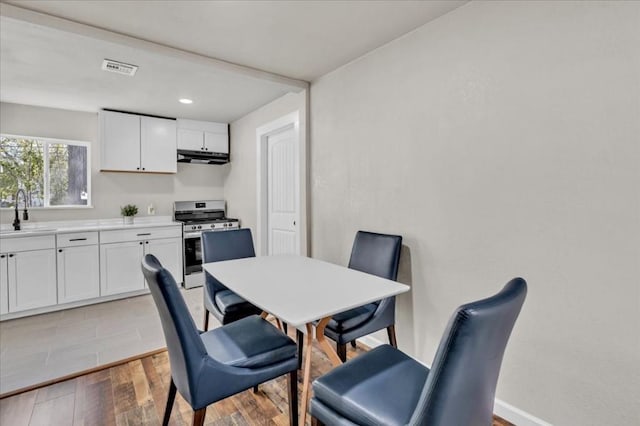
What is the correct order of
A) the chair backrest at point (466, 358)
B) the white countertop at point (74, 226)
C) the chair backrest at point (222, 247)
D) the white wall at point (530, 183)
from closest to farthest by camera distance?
the chair backrest at point (466, 358)
the white wall at point (530, 183)
the chair backrest at point (222, 247)
the white countertop at point (74, 226)

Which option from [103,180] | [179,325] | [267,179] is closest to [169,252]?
[103,180]

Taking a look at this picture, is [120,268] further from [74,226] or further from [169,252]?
[74,226]

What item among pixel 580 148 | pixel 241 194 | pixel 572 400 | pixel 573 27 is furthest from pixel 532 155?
pixel 241 194

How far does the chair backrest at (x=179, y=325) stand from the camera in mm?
1238

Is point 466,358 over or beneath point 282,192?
beneath

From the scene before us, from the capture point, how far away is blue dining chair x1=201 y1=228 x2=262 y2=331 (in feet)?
7.60

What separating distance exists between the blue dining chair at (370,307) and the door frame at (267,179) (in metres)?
0.91

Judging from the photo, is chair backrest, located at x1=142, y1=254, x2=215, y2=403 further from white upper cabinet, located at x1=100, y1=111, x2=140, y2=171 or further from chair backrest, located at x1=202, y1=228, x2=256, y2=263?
white upper cabinet, located at x1=100, y1=111, x2=140, y2=171

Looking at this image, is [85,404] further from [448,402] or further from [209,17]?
[209,17]

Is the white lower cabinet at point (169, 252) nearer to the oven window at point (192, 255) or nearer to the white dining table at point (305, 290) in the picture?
the oven window at point (192, 255)

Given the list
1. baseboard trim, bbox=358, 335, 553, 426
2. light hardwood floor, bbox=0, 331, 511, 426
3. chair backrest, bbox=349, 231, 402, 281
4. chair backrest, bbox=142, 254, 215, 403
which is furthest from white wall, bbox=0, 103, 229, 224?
baseboard trim, bbox=358, 335, 553, 426

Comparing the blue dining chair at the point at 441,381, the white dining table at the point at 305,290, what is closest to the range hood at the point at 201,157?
the white dining table at the point at 305,290

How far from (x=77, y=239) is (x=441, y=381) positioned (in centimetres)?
411

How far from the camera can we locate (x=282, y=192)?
3.84 meters
